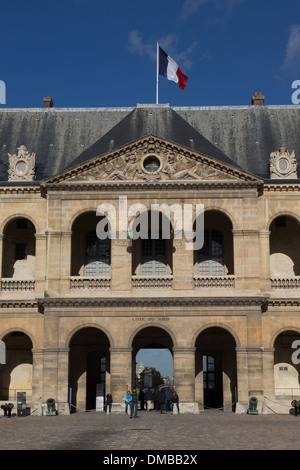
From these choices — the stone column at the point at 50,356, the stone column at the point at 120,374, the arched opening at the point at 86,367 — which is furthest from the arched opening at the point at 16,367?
the stone column at the point at 120,374

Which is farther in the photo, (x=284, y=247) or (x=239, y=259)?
(x=284, y=247)

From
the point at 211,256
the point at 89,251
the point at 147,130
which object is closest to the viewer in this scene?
the point at 211,256

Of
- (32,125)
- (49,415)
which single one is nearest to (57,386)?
(49,415)

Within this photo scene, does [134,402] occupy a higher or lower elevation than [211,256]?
lower

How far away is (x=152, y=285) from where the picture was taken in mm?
34281

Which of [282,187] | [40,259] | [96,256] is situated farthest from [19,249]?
[282,187]

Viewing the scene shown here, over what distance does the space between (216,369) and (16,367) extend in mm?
10871

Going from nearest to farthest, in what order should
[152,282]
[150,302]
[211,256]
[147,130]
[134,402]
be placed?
1. [134,402]
2. [150,302]
3. [152,282]
4. [211,256]
5. [147,130]

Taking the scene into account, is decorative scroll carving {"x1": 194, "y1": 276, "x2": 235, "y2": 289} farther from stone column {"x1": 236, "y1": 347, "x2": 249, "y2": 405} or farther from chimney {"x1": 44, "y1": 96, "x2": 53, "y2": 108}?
chimney {"x1": 44, "y1": 96, "x2": 53, "y2": 108}

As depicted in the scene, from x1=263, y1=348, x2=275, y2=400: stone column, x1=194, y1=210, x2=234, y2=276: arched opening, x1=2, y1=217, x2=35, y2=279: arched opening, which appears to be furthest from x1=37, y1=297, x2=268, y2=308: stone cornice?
x1=2, y1=217, x2=35, y2=279: arched opening

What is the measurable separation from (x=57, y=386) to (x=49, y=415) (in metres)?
1.53

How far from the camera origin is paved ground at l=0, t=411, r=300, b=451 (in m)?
18.9

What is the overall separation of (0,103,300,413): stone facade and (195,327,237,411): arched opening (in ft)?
0.23

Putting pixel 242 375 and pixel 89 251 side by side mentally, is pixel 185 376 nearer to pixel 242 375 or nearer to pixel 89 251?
pixel 242 375
